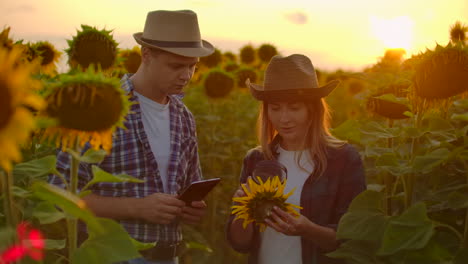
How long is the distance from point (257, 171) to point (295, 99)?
546mm

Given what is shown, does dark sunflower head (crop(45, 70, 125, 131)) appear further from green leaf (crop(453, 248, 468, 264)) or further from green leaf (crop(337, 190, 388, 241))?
green leaf (crop(453, 248, 468, 264))

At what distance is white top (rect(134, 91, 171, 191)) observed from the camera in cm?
302

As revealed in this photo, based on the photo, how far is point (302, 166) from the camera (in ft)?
9.74

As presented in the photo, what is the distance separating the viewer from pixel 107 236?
1355 millimetres

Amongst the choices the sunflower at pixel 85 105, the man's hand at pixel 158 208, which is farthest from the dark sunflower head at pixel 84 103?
the man's hand at pixel 158 208

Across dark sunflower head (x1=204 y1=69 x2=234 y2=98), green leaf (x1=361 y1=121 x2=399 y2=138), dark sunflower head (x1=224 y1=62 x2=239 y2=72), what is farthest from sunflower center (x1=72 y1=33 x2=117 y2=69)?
dark sunflower head (x1=224 y1=62 x2=239 y2=72)

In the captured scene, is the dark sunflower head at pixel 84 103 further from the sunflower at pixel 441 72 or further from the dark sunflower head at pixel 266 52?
the dark sunflower head at pixel 266 52

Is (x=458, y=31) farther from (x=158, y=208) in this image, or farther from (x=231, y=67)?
(x=231, y=67)

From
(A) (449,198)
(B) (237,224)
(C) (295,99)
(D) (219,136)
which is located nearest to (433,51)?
(A) (449,198)

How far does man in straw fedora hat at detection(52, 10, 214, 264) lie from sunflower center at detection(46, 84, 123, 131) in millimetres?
1421

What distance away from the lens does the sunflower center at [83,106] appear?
4.06 feet

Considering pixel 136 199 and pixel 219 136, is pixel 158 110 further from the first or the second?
pixel 219 136

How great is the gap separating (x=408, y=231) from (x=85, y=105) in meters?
1.32

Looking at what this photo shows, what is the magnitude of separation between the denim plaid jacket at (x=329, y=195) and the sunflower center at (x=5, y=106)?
7.22 ft
